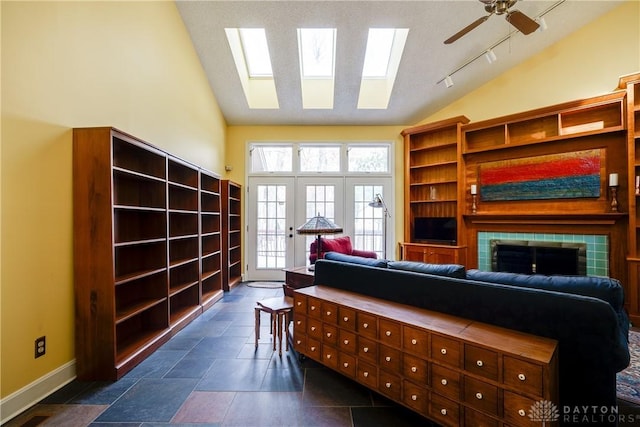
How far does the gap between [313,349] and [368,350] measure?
55 cm

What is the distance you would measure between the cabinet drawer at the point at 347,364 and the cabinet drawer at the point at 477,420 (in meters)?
0.72

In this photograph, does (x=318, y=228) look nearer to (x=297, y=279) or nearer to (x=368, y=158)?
(x=297, y=279)

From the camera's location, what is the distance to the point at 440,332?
1.47m

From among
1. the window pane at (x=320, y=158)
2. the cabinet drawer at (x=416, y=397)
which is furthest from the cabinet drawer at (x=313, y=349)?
the window pane at (x=320, y=158)

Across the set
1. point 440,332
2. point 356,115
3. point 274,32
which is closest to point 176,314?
point 440,332

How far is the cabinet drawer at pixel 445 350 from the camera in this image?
1.41 metres

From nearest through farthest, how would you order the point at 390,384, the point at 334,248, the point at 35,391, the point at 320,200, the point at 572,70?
the point at 390,384
the point at 35,391
the point at 572,70
the point at 334,248
the point at 320,200

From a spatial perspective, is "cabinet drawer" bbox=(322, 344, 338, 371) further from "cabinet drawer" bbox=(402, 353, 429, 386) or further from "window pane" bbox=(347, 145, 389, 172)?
"window pane" bbox=(347, 145, 389, 172)

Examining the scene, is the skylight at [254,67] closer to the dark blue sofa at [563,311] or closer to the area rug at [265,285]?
the area rug at [265,285]

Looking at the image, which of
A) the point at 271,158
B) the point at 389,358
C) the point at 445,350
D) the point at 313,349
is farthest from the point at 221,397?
the point at 271,158

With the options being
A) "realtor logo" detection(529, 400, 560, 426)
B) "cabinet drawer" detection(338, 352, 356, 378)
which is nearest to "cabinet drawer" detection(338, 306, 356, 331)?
"cabinet drawer" detection(338, 352, 356, 378)

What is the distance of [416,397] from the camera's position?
1.55 m

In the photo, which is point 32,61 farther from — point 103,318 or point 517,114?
point 517,114

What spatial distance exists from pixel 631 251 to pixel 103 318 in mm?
5368
